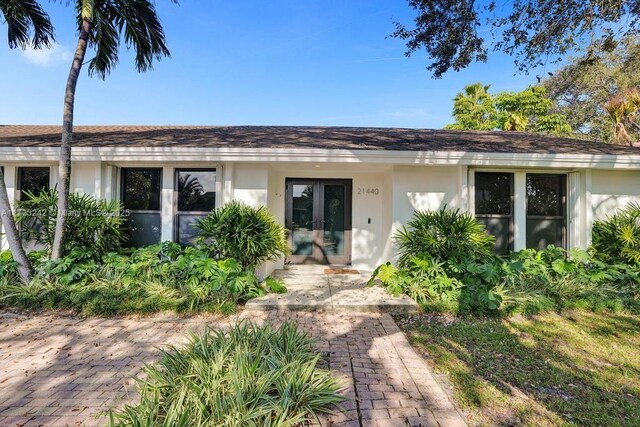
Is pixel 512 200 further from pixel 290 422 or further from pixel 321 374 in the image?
pixel 290 422

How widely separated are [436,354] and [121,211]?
6.11m

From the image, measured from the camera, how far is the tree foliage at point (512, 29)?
451 centimetres

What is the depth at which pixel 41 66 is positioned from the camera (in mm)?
7293

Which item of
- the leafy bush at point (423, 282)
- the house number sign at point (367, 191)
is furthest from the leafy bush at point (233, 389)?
the house number sign at point (367, 191)

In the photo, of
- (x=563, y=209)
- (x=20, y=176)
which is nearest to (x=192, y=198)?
(x=20, y=176)

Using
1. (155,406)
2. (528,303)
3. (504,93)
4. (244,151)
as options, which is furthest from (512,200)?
(504,93)

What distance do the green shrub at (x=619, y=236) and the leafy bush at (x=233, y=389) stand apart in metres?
6.22

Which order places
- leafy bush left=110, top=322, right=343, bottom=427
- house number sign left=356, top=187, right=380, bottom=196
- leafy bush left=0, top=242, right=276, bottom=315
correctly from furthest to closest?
house number sign left=356, top=187, right=380, bottom=196 < leafy bush left=0, top=242, right=276, bottom=315 < leafy bush left=110, top=322, right=343, bottom=427

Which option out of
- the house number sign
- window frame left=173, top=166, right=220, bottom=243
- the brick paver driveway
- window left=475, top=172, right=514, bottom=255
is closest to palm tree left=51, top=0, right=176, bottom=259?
window frame left=173, top=166, right=220, bottom=243

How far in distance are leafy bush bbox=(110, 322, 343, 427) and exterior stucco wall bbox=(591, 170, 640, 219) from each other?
266 inches

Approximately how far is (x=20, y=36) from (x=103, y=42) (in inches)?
63.0

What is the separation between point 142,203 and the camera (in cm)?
630

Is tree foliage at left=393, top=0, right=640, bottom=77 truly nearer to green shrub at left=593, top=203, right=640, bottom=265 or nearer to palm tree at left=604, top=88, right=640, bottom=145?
green shrub at left=593, top=203, right=640, bottom=265

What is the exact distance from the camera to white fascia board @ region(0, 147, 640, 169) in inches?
222
